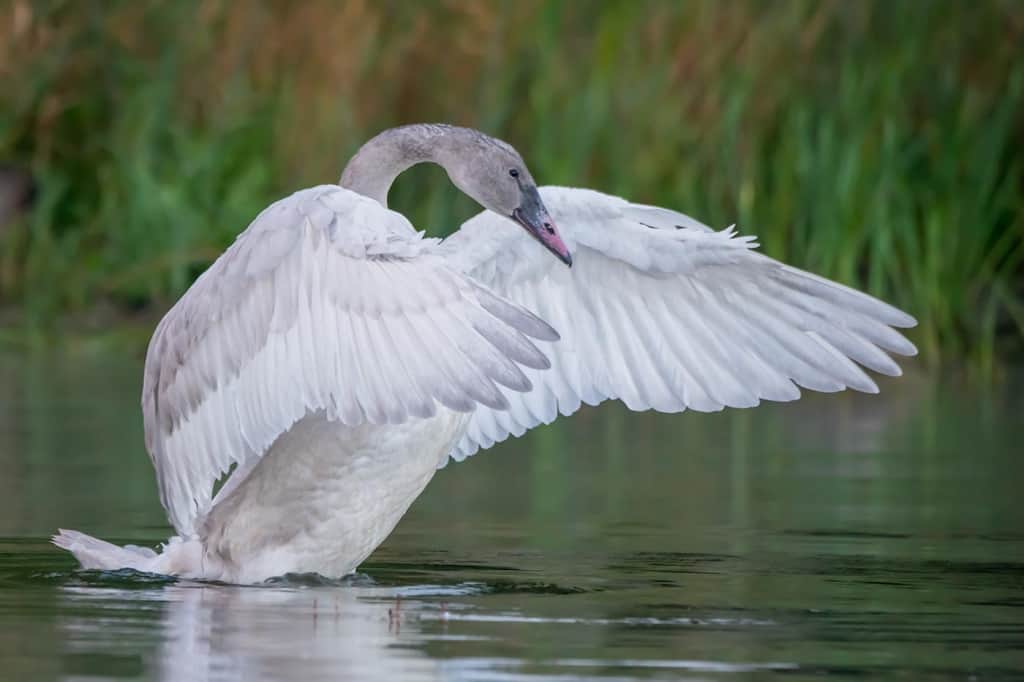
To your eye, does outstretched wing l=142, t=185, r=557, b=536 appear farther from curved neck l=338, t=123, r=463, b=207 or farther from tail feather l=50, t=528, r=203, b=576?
curved neck l=338, t=123, r=463, b=207

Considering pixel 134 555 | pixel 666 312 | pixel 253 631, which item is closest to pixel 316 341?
pixel 253 631

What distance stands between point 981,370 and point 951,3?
7.17 ft

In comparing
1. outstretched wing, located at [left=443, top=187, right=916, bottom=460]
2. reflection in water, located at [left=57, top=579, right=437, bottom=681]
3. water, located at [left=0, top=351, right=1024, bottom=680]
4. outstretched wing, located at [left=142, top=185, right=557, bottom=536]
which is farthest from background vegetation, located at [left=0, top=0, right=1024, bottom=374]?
reflection in water, located at [left=57, top=579, right=437, bottom=681]

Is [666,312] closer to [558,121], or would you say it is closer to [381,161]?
[381,161]

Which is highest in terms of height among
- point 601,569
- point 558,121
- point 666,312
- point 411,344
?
point 558,121

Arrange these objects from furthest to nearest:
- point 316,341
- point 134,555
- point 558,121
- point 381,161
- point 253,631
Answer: point 558,121 < point 381,161 < point 134,555 < point 316,341 < point 253,631

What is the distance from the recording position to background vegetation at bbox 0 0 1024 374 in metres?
12.3

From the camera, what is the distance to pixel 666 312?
22.2 ft

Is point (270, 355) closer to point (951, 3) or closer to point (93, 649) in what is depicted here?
point (93, 649)

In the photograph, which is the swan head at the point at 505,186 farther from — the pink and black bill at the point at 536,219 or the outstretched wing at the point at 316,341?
the outstretched wing at the point at 316,341

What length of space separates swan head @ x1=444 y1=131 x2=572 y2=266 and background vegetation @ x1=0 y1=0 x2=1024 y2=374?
5342 millimetres

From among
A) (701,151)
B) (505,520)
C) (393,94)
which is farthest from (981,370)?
(505,520)

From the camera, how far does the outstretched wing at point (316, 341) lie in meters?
5.27

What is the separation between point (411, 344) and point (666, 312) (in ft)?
5.15
